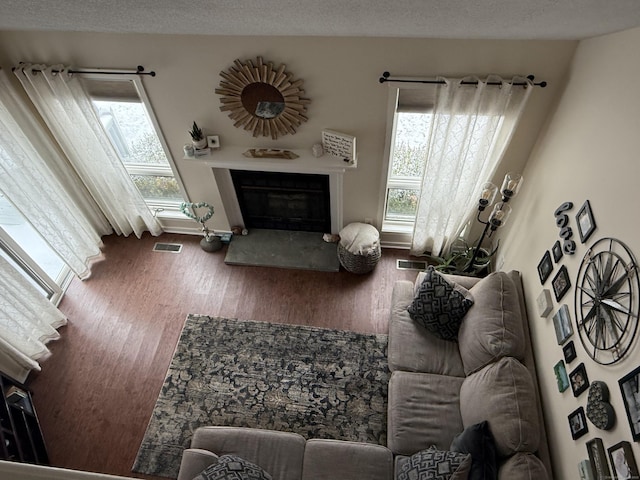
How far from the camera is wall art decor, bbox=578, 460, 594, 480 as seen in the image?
1975 mm

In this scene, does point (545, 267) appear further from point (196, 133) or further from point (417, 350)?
point (196, 133)

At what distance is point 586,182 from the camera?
2.38 meters

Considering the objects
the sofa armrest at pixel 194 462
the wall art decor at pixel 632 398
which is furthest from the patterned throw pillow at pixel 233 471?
the wall art decor at pixel 632 398

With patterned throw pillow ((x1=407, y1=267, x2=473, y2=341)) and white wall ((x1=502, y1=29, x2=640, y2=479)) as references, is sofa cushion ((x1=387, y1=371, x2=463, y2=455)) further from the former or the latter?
white wall ((x1=502, y1=29, x2=640, y2=479))

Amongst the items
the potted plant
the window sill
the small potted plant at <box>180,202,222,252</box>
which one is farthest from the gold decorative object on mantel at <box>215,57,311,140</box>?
the potted plant

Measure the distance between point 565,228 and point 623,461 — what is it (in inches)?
51.3

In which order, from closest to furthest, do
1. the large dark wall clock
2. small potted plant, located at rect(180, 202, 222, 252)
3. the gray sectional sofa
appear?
the large dark wall clock, the gray sectional sofa, small potted plant, located at rect(180, 202, 222, 252)

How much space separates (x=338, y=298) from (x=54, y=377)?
8.73 ft

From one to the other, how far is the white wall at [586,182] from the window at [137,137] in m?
3.22

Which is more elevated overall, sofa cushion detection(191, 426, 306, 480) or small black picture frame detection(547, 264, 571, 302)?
small black picture frame detection(547, 264, 571, 302)

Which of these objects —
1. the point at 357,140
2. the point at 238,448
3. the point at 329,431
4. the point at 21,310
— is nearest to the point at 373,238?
the point at 357,140

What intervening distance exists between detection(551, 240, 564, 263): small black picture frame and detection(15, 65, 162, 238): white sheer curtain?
146 inches

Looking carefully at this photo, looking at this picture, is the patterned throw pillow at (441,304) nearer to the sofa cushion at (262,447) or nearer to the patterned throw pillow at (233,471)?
the sofa cushion at (262,447)

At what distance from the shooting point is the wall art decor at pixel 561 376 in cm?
231
